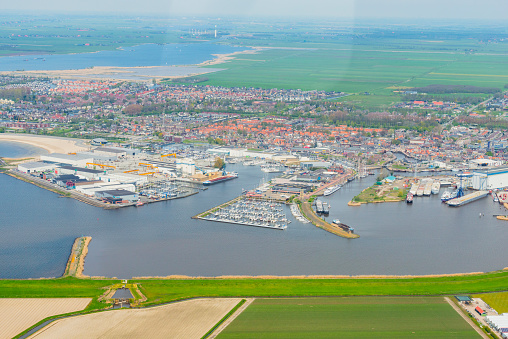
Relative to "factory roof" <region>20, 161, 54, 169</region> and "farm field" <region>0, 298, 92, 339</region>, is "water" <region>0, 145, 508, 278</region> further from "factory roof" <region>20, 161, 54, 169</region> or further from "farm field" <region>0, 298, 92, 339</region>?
"factory roof" <region>20, 161, 54, 169</region>

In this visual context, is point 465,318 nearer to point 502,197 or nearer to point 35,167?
point 502,197

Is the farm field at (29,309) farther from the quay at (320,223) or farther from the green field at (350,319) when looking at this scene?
the quay at (320,223)

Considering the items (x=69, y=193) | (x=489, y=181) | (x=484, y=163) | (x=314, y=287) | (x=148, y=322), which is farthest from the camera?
(x=484, y=163)

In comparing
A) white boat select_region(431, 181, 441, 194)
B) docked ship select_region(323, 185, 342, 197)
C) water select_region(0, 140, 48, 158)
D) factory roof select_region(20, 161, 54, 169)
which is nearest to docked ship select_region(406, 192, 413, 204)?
white boat select_region(431, 181, 441, 194)

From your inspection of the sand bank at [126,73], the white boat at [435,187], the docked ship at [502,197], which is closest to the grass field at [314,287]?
the docked ship at [502,197]

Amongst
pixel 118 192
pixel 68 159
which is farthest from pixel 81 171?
pixel 118 192

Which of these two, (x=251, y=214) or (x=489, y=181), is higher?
(x=489, y=181)
